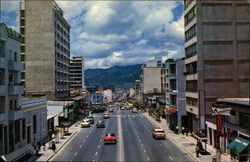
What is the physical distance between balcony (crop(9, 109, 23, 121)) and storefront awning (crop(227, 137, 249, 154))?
90.3 ft

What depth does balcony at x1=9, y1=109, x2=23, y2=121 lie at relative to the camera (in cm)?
4037

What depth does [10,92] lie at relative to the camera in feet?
134

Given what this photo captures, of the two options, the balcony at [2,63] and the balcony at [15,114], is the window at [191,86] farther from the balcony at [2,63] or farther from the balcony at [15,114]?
the balcony at [2,63]

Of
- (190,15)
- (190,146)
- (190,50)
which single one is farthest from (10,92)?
(190,15)

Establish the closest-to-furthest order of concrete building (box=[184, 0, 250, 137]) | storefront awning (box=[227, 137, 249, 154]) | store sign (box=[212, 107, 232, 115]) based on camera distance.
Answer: storefront awning (box=[227, 137, 249, 154]) < store sign (box=[212, 107, 232, 115]) < concrete building (box=[184, 0, 250, 137])

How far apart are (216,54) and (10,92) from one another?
116 ft

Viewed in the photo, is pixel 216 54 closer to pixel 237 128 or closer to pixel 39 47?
pixel 237 128

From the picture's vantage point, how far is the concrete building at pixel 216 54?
53.9 m

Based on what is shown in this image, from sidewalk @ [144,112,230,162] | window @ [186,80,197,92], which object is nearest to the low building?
sidewalk @ [144,112,230,162]

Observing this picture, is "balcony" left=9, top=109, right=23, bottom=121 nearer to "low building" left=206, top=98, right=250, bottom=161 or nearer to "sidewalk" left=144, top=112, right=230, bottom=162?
"sidewalk" left=144, top=112, right=230, bottom=162

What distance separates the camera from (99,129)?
72.3 m

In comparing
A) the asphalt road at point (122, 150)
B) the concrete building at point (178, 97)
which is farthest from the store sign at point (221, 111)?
the concrete building at point (178, 97)

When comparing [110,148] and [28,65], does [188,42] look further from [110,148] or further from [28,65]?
[28,65]

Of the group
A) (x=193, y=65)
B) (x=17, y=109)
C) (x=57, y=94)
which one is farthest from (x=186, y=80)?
(x=57, y=94)
